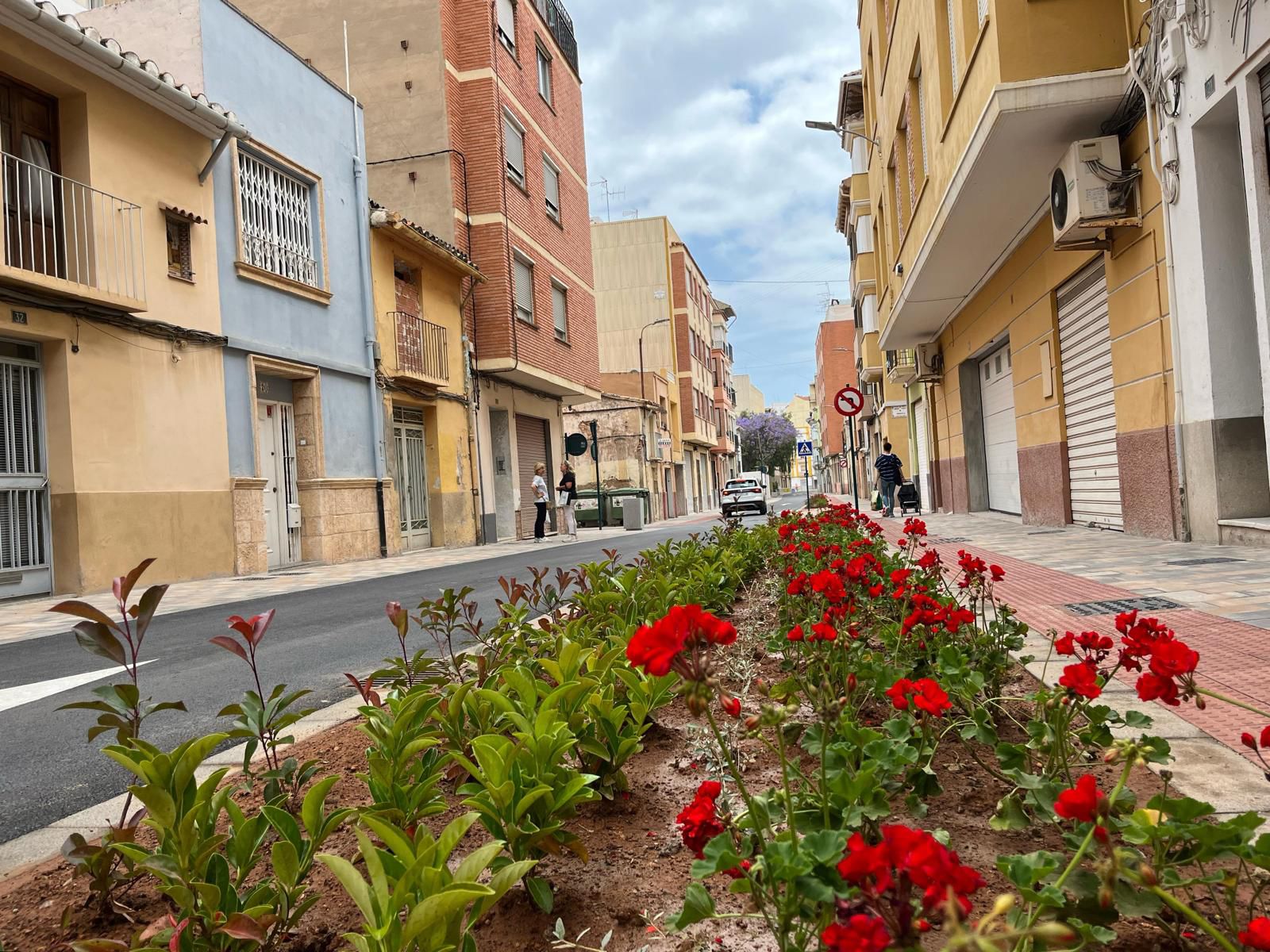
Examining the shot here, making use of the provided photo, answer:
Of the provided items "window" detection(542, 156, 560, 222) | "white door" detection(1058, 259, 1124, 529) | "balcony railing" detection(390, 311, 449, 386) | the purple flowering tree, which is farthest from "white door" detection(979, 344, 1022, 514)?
the purple flowering tree

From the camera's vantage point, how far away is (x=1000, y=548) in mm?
8336

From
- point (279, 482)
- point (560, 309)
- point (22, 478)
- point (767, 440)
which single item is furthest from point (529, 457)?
point (767, 440)

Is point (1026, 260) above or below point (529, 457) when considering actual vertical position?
above

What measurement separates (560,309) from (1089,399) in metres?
15.7

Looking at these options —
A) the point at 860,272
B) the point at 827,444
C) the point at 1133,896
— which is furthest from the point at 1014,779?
the point at 827,444

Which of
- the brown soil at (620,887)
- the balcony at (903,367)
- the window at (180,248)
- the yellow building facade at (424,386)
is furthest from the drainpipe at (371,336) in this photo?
the brown soil at (620,887)

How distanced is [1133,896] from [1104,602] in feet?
12.9

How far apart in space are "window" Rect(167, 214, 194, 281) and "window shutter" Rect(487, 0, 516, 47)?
35.5 ft

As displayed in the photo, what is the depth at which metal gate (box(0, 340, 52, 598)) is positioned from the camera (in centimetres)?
922

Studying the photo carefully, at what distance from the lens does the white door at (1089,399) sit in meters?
8.95

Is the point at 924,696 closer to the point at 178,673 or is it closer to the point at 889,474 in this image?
the point at 178,673

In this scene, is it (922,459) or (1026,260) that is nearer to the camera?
(1026,260)

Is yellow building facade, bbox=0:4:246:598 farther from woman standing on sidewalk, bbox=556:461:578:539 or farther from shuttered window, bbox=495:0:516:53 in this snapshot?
shuttered window, bbox=495:0:516:53

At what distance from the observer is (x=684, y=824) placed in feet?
3.99
